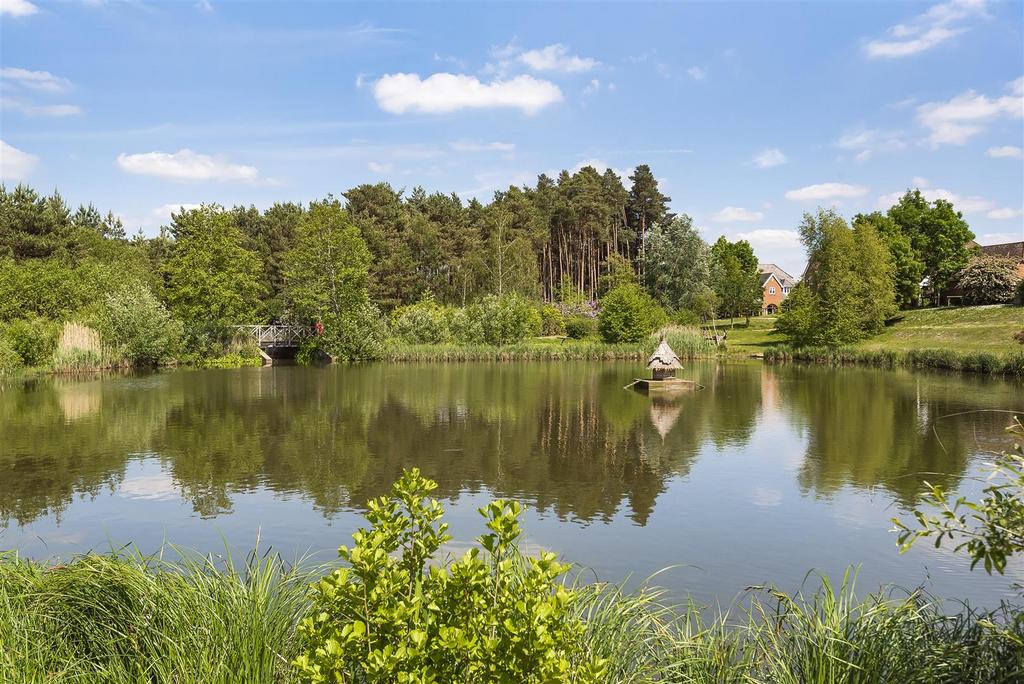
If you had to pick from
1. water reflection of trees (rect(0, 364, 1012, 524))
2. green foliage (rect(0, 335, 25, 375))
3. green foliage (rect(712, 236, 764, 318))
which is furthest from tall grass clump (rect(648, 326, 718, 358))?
green foliage (rect(0, 335, 25, 375))

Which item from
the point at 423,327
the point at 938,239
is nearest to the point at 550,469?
the point at 423,327

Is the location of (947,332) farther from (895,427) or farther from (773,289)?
(773,289)

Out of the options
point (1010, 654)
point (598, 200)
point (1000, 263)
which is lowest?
point (1010, 654)

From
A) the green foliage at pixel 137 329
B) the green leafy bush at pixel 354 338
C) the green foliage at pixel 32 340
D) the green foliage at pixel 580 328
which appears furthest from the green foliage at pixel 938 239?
the green foliage at pixel 32 340

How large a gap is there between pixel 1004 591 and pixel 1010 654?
4.89m

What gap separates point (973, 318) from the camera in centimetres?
4750

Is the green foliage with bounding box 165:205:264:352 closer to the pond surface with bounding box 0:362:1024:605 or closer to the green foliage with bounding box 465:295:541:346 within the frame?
the green foliage with bounding box 465:295:541:346

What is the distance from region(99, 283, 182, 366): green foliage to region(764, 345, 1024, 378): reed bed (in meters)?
39.3

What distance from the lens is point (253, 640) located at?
4227 mm

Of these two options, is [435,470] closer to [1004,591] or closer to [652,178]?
[1004,591]

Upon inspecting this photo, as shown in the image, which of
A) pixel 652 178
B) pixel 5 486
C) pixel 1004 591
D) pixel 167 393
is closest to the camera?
pixel 1004 591

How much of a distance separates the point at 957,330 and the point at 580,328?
26.4m

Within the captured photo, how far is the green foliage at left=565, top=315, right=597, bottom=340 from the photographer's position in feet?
183

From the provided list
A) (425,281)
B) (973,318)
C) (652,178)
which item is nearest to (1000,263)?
(973,318)
